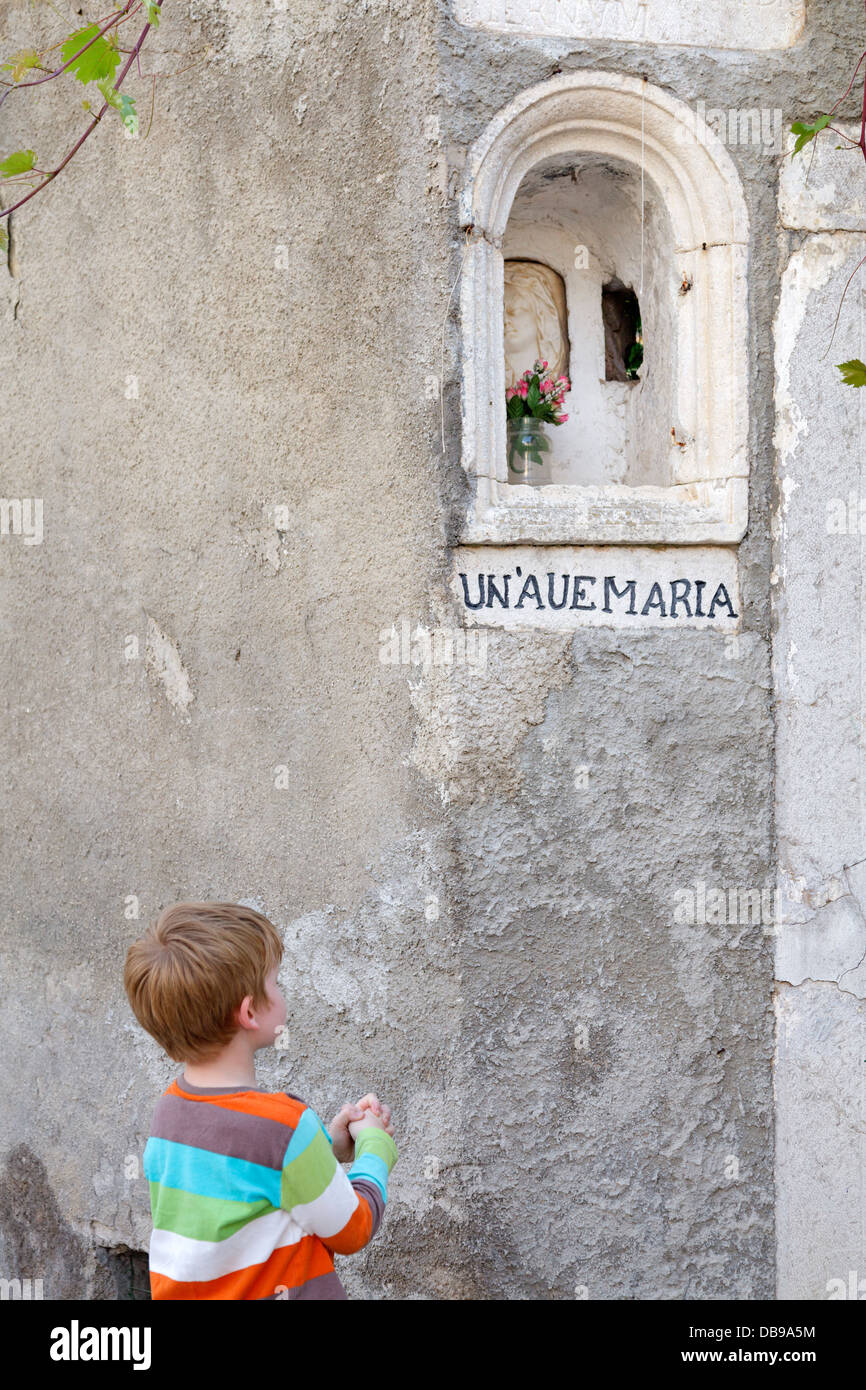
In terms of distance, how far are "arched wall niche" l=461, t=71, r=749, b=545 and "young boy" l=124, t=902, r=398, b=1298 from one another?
5.08 feet

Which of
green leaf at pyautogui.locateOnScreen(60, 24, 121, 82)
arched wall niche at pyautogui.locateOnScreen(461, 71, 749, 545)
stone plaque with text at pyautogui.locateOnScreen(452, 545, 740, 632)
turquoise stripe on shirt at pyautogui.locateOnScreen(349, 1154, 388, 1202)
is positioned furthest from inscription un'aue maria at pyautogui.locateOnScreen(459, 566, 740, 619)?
turquoise stripe on shirt at pyautogui.locateOnScreen(349, 1154, 388, 1202)

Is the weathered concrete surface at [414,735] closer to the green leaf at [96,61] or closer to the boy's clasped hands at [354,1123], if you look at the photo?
the green leaf at [96,61]

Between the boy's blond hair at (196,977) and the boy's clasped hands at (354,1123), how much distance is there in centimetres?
29

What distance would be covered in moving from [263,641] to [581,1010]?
129cm

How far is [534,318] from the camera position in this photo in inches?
153

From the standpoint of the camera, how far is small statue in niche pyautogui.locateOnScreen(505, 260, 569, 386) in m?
3.87

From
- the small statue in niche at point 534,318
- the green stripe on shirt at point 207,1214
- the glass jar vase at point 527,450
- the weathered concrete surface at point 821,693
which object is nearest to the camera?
the green stripe on shirt at point 207,1214

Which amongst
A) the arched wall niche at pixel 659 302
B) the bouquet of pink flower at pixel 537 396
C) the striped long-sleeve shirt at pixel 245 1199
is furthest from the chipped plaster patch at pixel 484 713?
the striped long-sleeve shirt at pixel 245 1199

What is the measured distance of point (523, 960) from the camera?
10.3ft

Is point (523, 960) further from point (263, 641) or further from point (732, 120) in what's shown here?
point (732, 120)

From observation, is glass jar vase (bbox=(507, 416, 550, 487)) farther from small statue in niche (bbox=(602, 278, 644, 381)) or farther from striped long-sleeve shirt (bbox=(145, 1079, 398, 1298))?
striped long-sleeve shirt (bbox=(145, 1079, 398, 1298))

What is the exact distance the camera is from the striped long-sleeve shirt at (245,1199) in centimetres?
178

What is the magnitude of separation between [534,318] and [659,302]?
487mm
